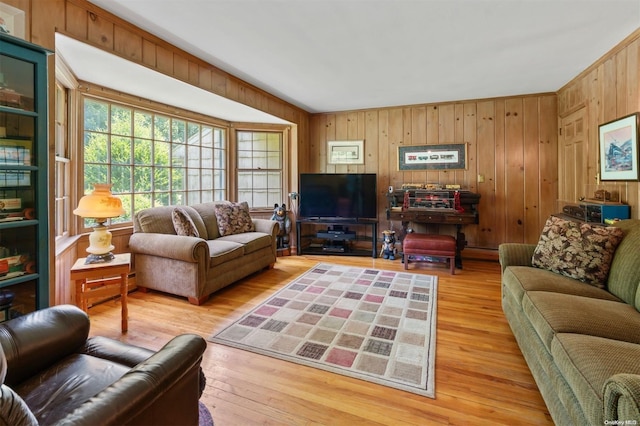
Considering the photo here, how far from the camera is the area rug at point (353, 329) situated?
1.96 meters

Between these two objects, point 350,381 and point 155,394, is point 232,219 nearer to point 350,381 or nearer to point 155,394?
point 350,381

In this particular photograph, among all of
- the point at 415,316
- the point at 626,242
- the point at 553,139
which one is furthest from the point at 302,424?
the point at 553,139

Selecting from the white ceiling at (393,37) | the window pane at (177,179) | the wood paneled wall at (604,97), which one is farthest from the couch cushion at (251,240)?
the wood paneled wall at (604,97)

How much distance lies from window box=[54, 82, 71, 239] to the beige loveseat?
0.58m

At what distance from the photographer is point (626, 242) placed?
198cm

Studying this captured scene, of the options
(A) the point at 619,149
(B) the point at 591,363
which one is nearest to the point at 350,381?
(B) the point at 591,363

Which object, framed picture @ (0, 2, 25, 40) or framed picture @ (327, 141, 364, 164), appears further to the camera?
framed picture @ (327, 141, 364, 164)

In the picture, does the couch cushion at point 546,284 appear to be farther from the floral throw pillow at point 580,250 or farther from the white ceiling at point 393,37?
the white ceiling at point 393,37

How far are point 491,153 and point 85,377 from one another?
16.8 ft

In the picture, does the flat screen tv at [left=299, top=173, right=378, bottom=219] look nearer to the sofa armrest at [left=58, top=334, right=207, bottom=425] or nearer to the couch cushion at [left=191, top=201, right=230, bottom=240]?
the couch cushion at [left=191, top=201, right=230, bottom=240]

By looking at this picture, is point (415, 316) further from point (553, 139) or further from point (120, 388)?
point (553, 139)

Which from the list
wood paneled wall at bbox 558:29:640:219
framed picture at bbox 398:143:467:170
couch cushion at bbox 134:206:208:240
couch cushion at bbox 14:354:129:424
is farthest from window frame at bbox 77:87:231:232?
wood paneled wall at bbox 558:29:640:219

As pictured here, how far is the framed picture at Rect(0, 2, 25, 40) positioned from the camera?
1725 mm

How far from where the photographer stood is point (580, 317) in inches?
59.9
